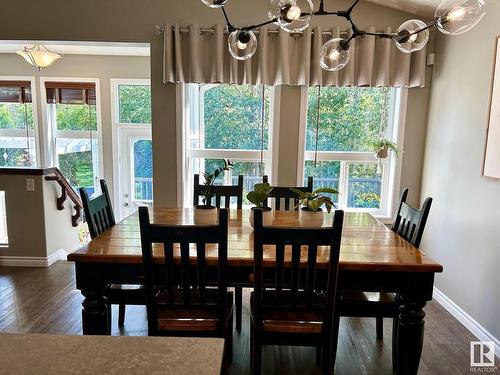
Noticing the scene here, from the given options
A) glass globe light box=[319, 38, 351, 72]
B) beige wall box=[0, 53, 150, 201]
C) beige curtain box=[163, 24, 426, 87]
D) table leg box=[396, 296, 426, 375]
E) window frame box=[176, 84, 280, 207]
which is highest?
beige wall box=[0, 53, 150, 201]

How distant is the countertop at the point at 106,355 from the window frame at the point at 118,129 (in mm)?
4723

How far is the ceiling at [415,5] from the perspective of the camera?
2.99 m

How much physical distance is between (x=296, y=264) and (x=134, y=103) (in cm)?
451

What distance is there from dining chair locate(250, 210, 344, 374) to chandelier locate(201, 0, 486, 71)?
1.00 m

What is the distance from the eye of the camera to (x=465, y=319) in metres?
2.68

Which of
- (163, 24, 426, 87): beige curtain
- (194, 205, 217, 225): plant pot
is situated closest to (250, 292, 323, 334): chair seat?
(194, 205, 217, 225): plant pot

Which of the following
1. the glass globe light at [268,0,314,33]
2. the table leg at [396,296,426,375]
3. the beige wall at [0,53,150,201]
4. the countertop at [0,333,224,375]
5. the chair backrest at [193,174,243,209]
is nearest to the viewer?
the countertop at [0,333,224,375]

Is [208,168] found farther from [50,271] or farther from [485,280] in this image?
[485,280]

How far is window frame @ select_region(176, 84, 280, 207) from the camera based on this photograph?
3.45m

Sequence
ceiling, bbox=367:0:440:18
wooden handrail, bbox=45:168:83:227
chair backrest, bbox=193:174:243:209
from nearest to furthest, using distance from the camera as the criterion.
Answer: chair backrest, bbox=193:174:243:209, ceiling, bbox=367:0:440:18, wooden handrail, bbox=45:168:83:227

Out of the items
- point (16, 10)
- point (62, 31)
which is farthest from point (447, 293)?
point (16, 10)

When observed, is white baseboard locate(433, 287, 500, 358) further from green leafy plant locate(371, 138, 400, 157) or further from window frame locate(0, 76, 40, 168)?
window frame locate(0, 76, 40, 168)

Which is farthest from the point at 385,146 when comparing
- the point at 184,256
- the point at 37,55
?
the point at 37,55

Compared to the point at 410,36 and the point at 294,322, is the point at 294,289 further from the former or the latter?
the point at 410,36
